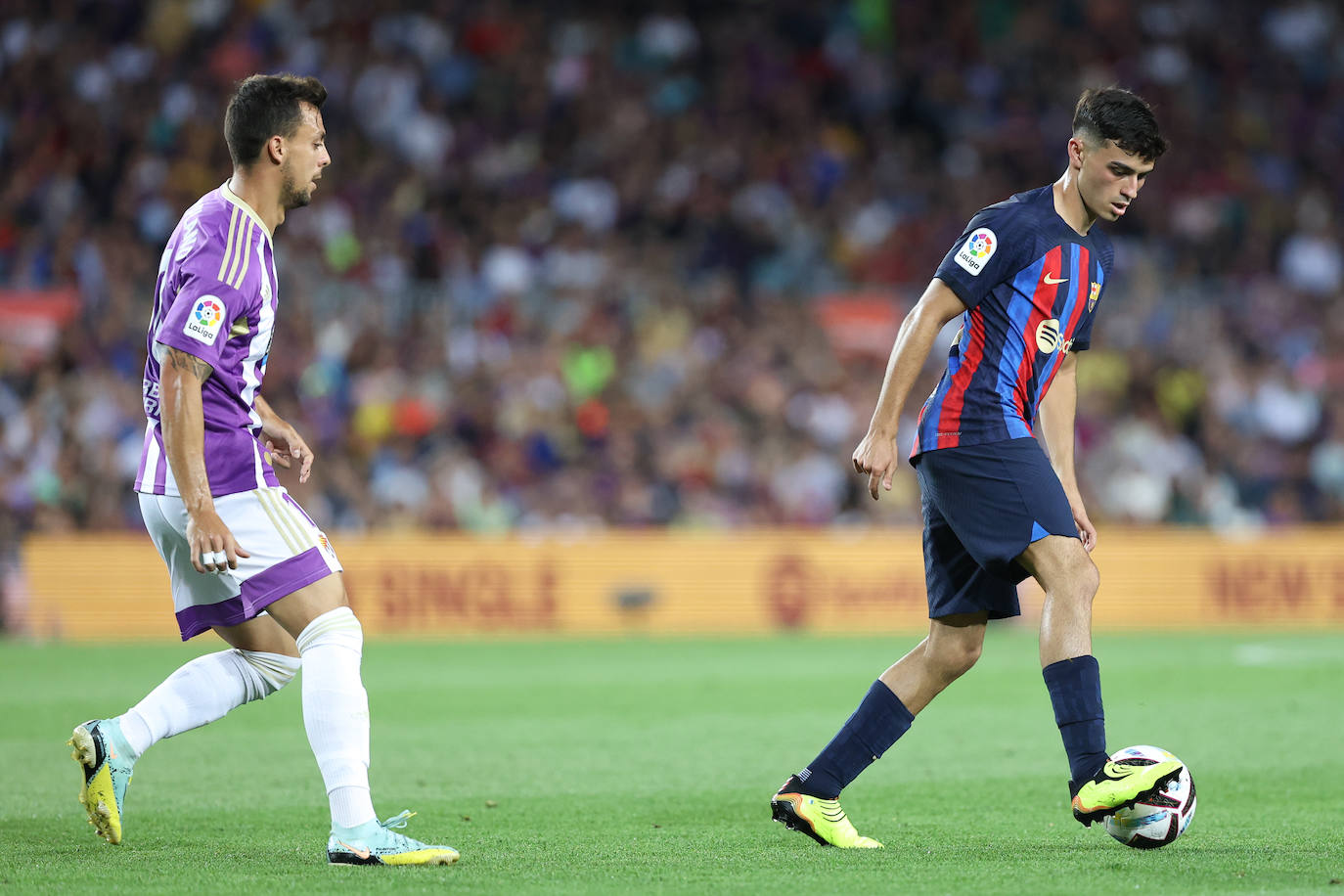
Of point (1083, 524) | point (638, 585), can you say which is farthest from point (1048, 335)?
point (638, 585)

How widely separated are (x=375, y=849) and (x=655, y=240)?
15.7 meters

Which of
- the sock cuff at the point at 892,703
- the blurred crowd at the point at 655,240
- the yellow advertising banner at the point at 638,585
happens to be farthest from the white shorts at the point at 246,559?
the blurred crowd at the point at 655,240

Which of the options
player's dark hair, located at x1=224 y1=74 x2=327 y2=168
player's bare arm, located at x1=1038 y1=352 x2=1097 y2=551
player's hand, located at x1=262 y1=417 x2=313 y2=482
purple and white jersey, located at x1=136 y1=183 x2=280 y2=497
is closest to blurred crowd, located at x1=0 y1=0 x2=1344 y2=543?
player's hand, located at x1=262 y1=417 x2=313 y2=482

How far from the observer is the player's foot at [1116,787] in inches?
189

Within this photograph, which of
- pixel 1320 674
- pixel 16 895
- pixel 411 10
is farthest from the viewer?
pixel 411 10

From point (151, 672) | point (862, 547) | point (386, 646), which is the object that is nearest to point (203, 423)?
point (151, 672)

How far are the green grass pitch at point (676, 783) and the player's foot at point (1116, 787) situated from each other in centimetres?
18

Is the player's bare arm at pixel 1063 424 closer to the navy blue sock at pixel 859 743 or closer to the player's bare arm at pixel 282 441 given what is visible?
the navy blue sock at pixel 859 743

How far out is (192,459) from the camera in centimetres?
469

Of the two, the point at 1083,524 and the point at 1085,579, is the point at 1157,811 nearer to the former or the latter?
the point at 1085,579

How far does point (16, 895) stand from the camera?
4309 millimetres

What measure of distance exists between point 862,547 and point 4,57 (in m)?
12.6

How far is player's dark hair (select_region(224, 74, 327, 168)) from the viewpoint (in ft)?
16.3

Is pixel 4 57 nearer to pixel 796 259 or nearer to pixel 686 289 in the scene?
pixel 686 289
